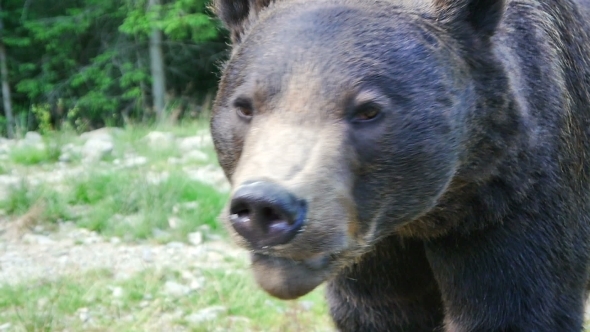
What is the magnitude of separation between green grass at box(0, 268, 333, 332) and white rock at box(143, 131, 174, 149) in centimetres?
329

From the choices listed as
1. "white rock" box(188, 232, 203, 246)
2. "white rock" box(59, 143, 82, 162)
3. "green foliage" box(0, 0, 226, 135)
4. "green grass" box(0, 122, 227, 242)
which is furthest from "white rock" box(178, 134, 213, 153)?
"green foliage" box(0, 0, 226, 135)

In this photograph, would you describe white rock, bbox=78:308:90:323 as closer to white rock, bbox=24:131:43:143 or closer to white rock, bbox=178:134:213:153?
white rock, bbox=178:134:213:153

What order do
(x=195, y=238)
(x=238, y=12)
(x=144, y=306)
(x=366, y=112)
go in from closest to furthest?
(x=366, y=112), (x=238, y=12), (x=144, y=306), (x=195, y=238)

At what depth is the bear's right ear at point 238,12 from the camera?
3.08 m

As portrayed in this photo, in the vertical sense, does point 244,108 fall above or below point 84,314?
above

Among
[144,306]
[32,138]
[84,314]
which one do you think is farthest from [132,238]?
[32,138]

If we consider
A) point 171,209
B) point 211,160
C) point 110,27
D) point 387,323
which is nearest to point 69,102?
point 110,27

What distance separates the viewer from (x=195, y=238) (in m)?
5.85

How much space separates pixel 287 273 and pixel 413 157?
0.55m

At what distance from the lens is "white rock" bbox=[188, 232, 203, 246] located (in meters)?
5.82

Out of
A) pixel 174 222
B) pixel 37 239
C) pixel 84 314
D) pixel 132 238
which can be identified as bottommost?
pixel 174 222

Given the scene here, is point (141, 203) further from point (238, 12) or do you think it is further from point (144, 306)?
point (238, 12)

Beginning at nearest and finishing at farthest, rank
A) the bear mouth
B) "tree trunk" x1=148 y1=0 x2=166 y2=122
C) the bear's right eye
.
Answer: the bear mouth
the bear's right eye
"tree trunk" x1=148 y1=0 x2=166 y2=122

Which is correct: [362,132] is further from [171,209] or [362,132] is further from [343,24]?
[171,209]
